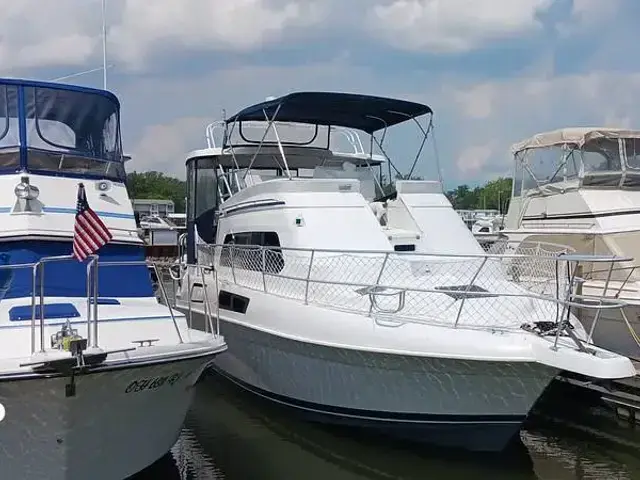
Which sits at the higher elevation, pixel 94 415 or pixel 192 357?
pixel 192 357

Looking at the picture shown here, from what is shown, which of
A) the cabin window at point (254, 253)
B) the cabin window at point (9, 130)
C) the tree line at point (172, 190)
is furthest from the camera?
the tree line at point (172, 190)

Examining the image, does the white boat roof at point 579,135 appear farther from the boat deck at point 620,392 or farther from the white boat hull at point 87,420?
the white boat hull at point 87,420

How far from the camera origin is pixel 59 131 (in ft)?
26.3

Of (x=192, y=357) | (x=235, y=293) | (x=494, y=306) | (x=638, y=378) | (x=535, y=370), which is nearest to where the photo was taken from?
(x=192, y=357)

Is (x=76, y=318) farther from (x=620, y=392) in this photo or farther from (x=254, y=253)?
(x=620, y=392)

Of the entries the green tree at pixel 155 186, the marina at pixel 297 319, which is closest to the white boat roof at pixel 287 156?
the marina at pixel 297 319

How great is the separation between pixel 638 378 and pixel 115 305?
20.0ft

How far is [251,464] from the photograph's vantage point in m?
A: 7.84

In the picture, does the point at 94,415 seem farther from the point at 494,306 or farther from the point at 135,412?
the point at 494,306

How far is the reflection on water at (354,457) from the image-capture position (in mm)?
7535

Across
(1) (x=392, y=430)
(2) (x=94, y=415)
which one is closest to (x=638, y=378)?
(1) (x=392, y=430)

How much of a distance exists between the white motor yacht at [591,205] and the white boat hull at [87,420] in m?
5.70

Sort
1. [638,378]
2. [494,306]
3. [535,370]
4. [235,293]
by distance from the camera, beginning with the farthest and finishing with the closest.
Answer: [235,293], [638,378], [494,306], [535,370]

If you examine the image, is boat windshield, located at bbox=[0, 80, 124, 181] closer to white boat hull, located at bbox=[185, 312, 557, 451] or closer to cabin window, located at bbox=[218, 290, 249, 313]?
cabin window, located at bbox=[218, 290, 249, 313]
